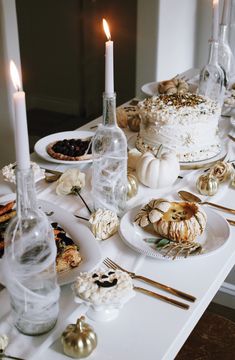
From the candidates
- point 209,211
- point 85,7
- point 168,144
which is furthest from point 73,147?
point 85,7

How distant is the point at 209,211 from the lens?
1078 mm

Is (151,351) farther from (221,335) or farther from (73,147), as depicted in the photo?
(73,147)

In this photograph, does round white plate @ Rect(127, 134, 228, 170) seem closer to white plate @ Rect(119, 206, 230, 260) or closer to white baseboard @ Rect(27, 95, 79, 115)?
white plate @ Rect(119, 206, 230, 260)

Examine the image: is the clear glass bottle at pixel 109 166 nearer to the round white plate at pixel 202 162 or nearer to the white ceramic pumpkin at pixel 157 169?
the white ceramic pumpkin at pixel 157 169

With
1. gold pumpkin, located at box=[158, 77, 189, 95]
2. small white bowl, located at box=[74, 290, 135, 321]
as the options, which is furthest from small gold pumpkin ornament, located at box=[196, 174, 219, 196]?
gold pumpkin, located at box=[158, 77, 189, 95]

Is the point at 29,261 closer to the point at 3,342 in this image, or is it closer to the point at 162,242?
the point at 3,342

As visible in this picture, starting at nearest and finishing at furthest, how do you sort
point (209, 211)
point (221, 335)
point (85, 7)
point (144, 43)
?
point (209, 211) < point (221, 335) < point (144, 43) < point (85, 7)

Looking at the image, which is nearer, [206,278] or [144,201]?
[206,278]

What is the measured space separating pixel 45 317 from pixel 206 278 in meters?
0.31

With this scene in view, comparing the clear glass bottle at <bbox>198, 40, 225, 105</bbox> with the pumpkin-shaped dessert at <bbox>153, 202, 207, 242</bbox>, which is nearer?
the pumpkin-shaped dessert at <bbox>153, 202, 207, 242</bbox>

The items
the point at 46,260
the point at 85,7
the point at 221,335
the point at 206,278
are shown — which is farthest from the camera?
the point at 85,7

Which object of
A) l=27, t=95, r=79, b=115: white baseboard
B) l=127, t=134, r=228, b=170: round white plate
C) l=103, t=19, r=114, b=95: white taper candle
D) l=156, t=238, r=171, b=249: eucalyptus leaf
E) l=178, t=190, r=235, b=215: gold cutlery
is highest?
l=103, t=19, r=114, b=95: white taper candle

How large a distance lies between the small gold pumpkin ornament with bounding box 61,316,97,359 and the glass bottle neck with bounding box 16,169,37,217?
0.18 m

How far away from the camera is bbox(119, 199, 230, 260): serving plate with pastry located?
0.96 metres
